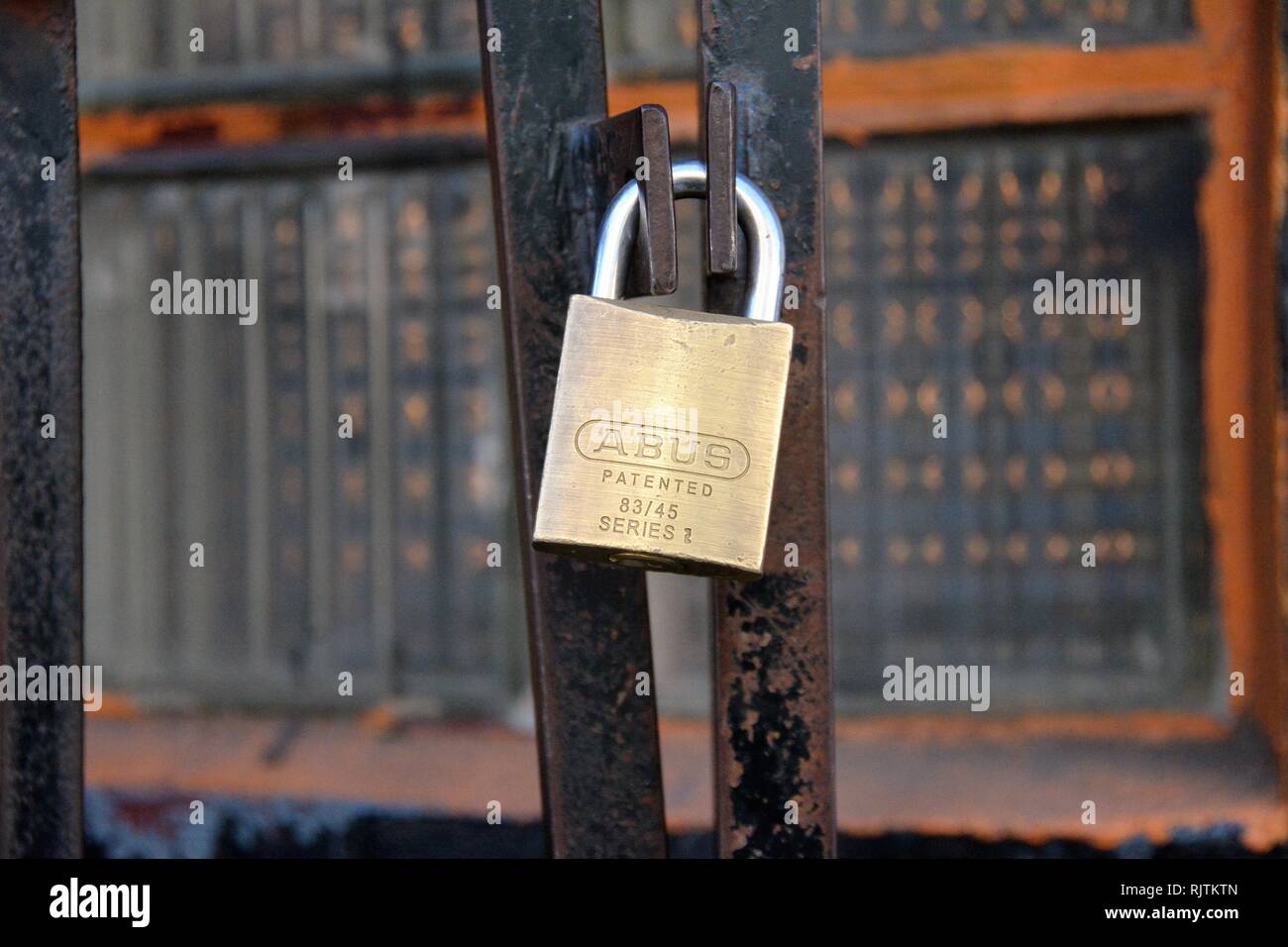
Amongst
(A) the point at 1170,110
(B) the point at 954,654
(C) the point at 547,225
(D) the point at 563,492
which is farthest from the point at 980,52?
(D) the point at 563,492

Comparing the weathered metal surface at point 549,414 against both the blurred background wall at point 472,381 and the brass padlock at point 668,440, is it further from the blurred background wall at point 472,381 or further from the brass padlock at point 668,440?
the blurred background wall at point 472,381

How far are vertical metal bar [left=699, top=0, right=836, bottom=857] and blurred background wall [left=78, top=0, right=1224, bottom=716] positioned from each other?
71 centimetres

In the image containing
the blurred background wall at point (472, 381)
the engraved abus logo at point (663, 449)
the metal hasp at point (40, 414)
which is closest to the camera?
the engraved abus logo at point (663, 449)

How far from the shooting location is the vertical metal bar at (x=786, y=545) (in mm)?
491

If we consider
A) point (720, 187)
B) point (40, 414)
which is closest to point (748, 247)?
point (720, 187)

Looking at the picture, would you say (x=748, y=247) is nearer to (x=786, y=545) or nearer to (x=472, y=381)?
(x=786, y=545)

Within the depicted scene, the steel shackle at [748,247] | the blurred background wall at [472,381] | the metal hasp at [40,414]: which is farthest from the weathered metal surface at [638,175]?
the blurred background wall at [472,381]

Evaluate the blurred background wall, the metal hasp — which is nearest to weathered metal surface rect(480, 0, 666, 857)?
the metal hasp

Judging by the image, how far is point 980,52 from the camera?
1.17 meters

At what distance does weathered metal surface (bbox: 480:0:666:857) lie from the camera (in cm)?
51

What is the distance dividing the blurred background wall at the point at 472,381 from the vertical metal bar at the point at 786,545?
707mm

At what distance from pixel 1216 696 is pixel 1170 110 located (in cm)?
72
